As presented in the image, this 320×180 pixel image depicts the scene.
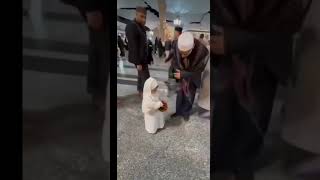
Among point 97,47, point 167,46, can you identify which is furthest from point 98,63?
point 167,46

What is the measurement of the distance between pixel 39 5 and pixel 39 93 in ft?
0.41

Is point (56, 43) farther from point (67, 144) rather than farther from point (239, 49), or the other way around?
point (239, 49)

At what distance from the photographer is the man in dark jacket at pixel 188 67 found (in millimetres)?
662

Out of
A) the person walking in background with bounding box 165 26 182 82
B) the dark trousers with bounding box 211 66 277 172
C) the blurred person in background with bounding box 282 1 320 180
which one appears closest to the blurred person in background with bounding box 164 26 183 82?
the person walking in background with bounding box 165 26 182 82

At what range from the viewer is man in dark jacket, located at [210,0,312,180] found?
56cm

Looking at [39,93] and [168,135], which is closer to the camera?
[39,93]

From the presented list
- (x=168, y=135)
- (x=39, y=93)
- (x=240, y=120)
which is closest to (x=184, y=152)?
(x=168, y=135)

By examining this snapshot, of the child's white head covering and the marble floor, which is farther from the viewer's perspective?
the child's white head covering

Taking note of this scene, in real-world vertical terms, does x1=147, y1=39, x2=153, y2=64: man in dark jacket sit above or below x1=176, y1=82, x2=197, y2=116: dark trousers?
above

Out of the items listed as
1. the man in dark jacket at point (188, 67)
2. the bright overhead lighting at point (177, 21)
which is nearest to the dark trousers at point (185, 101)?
the man in dark jacket at point (188, 67)

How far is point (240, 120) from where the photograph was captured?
0.60 meters

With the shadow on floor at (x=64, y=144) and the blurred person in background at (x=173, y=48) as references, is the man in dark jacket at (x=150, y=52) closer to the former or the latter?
the blurred person in background at (x=173, y=48)

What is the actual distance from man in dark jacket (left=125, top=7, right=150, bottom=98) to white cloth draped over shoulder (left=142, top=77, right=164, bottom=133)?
0.6 inches

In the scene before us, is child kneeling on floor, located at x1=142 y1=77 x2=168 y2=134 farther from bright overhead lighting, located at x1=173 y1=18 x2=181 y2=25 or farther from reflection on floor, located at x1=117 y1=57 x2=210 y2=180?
bright overhead lighting, located at x1=173 y1=18 x2=181 y2=25
